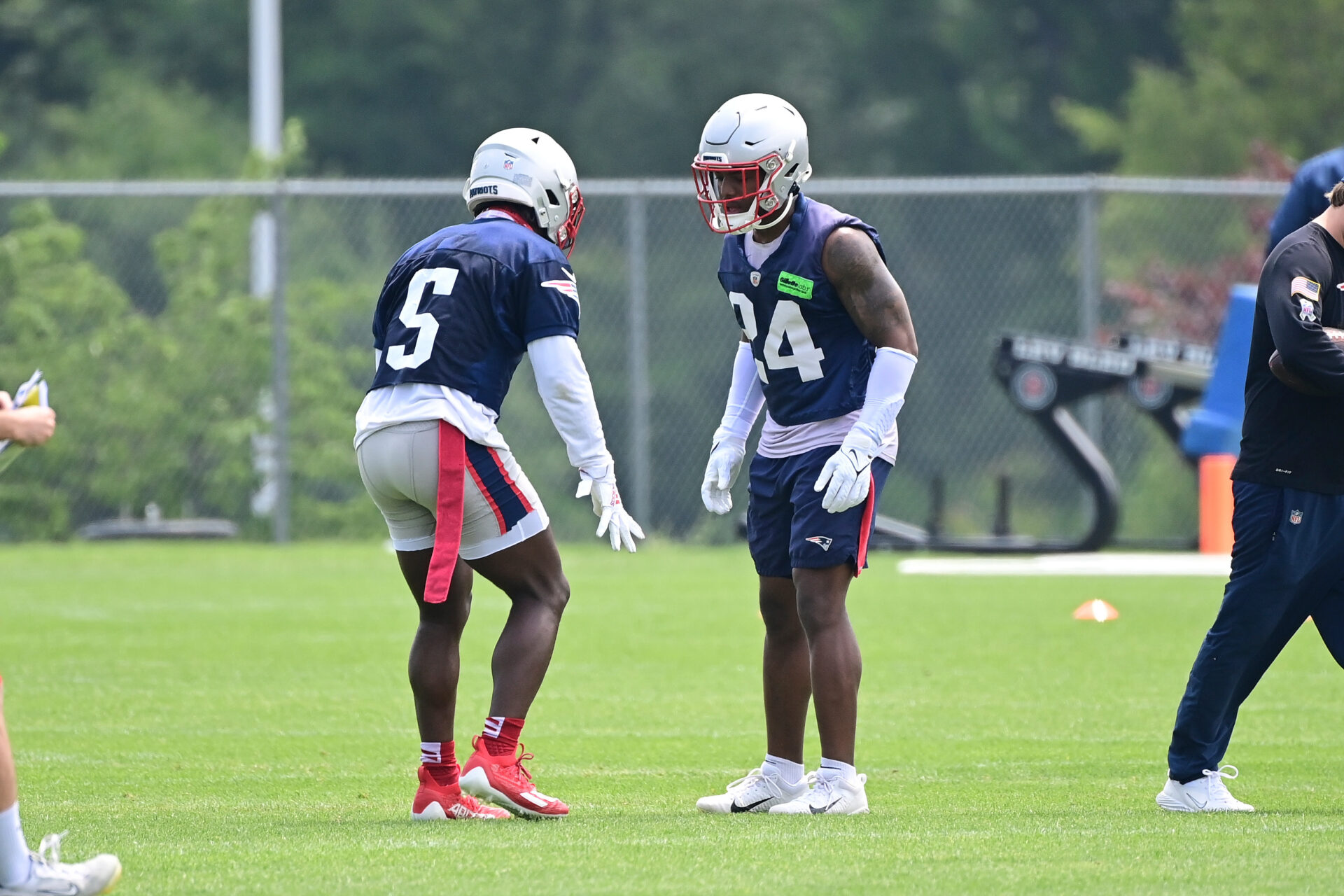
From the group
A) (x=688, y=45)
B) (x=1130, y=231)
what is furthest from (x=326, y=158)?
(x=1130, y=231)

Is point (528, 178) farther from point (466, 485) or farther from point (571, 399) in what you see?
point (466, 485)

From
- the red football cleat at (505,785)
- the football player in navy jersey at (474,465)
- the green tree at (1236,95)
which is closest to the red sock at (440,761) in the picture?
the football player in navy jersey at (474,465)

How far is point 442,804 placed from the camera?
5598 millimetres

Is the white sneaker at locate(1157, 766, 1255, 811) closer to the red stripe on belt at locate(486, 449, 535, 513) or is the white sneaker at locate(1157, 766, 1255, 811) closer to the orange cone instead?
the red stripe on belt at locate(486, 449, 535, 513)

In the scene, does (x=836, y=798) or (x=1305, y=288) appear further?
(x=836, y=798)

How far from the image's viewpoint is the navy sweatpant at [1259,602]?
5.46 metres

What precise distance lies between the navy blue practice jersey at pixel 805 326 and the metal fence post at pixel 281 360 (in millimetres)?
9375

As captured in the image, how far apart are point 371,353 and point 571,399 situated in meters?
10.9

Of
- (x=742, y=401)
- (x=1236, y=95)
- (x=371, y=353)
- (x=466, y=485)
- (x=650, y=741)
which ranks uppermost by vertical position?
(x=1236, y=95)

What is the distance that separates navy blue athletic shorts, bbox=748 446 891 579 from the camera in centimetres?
560

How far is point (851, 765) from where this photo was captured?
562 cm

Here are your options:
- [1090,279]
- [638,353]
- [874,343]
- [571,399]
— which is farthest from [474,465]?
[1090,279]

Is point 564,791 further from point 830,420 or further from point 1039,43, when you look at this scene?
point 1039,43


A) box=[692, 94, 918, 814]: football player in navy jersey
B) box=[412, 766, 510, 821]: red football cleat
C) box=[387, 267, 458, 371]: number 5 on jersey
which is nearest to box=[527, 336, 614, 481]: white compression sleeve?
box=[387, 267, 458, 371]: number 5 on jersey
